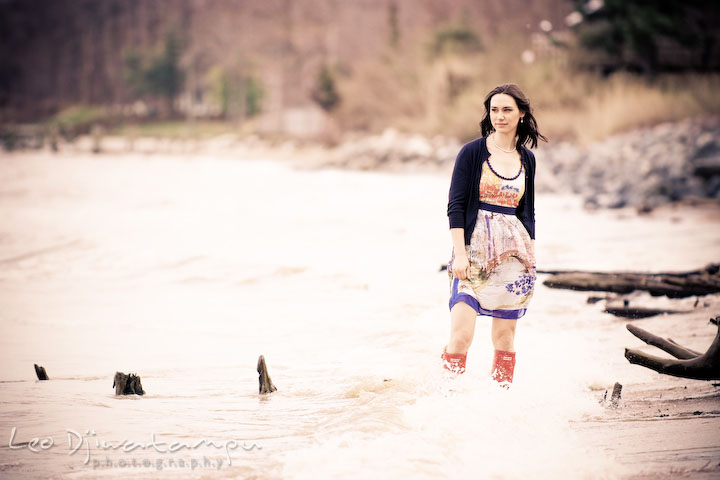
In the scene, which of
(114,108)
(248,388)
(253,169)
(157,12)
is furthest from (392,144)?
(157,12)

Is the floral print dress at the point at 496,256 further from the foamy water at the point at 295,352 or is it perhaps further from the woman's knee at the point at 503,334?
the foamy water at the point at 295,352

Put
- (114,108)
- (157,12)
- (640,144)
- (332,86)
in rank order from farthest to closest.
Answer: (157,12), (114,108), (332,86), (640,144)

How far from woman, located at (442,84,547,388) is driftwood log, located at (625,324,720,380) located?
0.64 m

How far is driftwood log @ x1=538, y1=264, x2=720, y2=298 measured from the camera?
18.1 feet

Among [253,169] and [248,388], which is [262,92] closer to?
[253,169]

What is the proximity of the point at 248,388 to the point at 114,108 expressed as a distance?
2812 inches

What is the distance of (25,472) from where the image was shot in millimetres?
2795

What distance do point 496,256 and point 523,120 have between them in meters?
0.72

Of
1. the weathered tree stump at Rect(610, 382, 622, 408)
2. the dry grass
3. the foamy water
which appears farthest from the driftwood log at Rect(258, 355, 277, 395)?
the dry grass

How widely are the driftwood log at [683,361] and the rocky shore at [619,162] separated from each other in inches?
336

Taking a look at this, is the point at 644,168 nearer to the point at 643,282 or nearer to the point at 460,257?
the point at 643,282

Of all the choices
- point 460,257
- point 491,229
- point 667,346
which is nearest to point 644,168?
point 667,346

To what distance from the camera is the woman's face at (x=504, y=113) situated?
10.7 feet

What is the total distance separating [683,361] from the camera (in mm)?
3225
